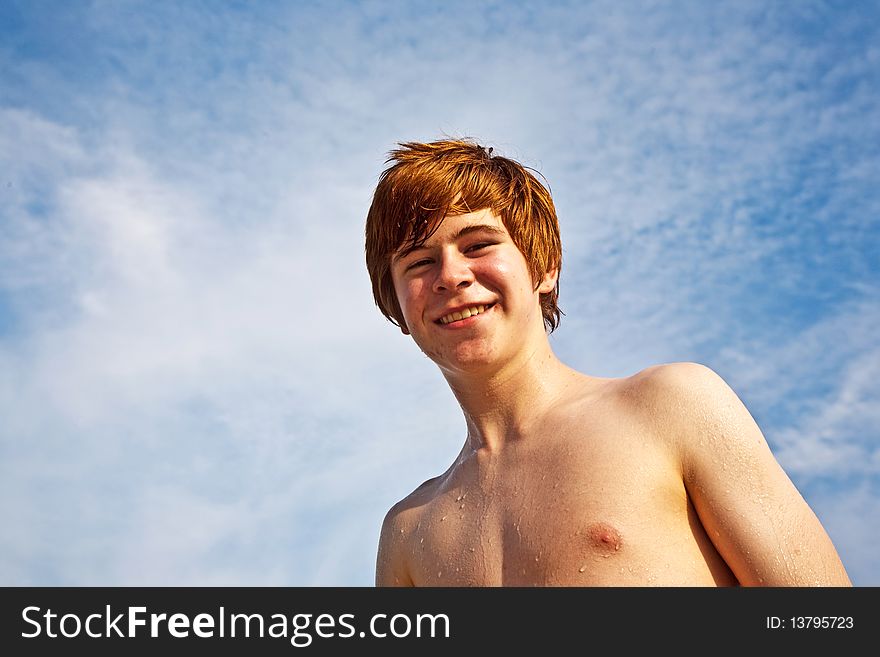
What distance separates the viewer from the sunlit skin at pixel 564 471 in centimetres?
282

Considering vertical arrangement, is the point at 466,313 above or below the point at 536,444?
above

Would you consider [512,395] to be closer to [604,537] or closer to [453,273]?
[453,273]

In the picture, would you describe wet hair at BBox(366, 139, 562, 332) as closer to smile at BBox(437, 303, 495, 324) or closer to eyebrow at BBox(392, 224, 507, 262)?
eyebrow at BBox(392, 224, 507, 262)

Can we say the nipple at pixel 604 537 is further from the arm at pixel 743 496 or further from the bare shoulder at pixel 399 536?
the bare shoulder at pixel 399 536

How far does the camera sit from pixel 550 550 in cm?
297

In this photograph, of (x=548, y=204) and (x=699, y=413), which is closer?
(x=699, y=413)

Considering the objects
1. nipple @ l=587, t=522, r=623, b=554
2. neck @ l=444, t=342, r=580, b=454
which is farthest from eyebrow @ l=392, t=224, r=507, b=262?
nipple @ l=587, t=522, r=623, b=554

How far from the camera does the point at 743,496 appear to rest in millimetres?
2809

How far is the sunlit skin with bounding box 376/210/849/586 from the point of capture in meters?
2.82

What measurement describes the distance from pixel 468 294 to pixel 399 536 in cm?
118

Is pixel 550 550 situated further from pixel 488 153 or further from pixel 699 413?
pixel 488 153

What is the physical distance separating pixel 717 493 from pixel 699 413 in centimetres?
28

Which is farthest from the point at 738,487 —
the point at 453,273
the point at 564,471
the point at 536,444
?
the point at 453,273
